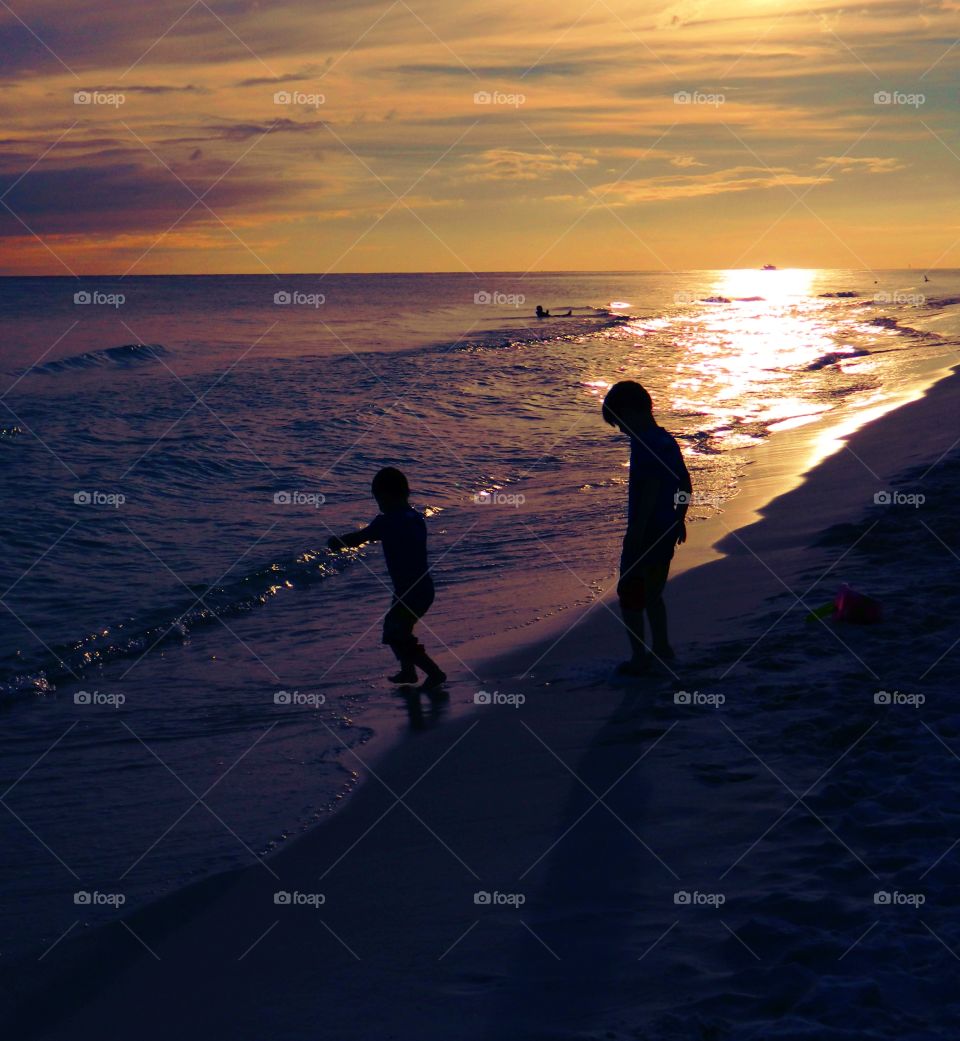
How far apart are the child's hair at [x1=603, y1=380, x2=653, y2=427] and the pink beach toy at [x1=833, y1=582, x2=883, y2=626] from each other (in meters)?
1.80

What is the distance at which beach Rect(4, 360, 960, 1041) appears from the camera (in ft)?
10.2

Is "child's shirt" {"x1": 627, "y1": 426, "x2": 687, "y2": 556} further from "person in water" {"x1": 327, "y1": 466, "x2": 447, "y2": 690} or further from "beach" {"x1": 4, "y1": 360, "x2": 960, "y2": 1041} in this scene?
"person in water" {"x1": 327, "y1": 466, "x2": 447, "y2": 690}

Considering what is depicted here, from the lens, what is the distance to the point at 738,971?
3176mm

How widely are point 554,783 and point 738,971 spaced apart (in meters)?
1.77

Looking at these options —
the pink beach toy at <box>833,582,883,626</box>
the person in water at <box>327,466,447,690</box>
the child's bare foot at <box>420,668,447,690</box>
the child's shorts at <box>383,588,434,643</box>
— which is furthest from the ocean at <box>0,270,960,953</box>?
the pink beach toy at <box>833,582,883,626</box>

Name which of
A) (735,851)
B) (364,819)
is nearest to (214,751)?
(364,819)

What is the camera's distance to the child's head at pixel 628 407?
19.5 ft

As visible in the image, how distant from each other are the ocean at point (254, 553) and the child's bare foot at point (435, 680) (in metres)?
0.19

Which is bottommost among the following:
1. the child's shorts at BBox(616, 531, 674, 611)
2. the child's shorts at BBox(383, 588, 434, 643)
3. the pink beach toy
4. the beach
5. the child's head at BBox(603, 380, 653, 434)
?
the beach

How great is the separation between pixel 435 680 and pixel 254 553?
4.51 m

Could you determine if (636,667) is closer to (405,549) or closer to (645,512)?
(645,512)

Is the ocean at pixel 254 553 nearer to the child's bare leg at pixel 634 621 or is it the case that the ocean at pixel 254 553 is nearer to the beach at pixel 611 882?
the beach at pixel 611 882

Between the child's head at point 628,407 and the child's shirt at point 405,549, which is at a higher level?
the child's head at point 628,407

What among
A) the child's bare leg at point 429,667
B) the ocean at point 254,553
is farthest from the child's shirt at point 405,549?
the ocean at point 254,553
